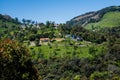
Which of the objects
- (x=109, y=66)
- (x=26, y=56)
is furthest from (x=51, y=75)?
(x=26, y=56)

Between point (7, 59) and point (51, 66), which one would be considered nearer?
point (7, 59)

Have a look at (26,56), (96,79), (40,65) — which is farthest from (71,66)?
(26,56)

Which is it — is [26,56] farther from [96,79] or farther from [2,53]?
[96,79]

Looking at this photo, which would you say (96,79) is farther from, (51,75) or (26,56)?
(26,56)

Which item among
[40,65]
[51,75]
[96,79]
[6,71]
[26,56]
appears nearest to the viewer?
[6,71]

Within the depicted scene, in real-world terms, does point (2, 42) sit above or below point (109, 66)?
above

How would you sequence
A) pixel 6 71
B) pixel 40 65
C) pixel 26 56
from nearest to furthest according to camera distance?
pixel 6 71 → pixel 26 56 → pixel 40 65

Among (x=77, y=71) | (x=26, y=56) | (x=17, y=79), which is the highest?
(x=26, y=56)
